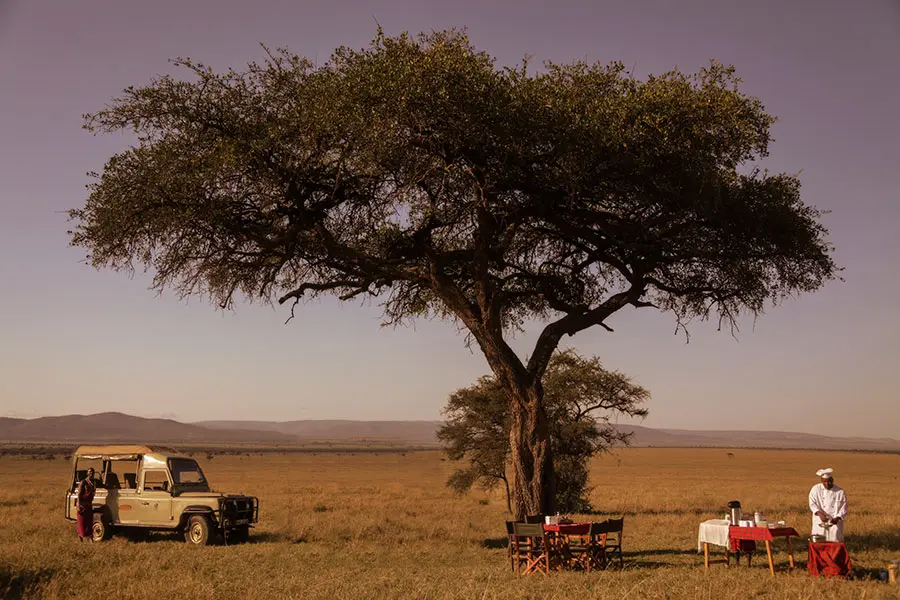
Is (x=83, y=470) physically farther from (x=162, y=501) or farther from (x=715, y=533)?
(x=715, y=533)

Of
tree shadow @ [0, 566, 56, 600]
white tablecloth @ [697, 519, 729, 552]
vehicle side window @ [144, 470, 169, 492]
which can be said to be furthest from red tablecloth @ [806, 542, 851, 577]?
vehicle side window @ [144, 470, 169, 492]

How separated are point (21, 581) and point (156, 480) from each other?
357 inches

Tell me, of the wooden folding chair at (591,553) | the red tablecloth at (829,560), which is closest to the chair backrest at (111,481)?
the wooden folding chair at (591,553)

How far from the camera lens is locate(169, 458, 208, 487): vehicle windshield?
72.2 feet

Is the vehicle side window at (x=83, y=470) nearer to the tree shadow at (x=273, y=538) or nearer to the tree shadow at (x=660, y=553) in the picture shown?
the tree shadow at (x=273, y=538)

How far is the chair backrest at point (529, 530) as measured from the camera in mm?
14355

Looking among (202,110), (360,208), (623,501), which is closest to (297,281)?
(360,208)

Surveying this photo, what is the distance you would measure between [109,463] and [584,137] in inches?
671

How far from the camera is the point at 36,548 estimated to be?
1778 cm

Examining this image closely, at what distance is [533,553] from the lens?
1523 centimetres

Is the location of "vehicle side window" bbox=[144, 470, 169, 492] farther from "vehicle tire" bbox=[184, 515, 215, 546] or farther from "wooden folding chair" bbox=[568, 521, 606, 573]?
"wooden folding chair" bbox=[568, 521, 606, 573]

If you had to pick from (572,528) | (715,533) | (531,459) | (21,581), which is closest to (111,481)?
(21,581)

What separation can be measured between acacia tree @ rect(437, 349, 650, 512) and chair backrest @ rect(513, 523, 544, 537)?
16293mm

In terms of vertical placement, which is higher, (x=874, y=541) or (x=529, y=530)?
(x=529, y=530)
